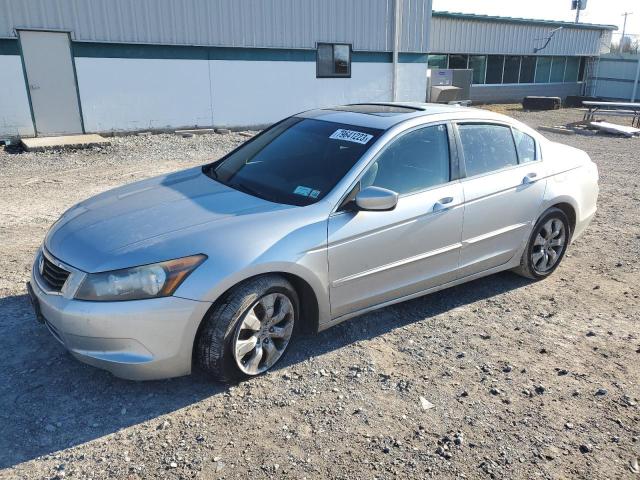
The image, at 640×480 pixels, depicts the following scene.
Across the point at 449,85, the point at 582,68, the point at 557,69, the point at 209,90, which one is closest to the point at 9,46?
the point at 209,90

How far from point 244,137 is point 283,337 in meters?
12.1

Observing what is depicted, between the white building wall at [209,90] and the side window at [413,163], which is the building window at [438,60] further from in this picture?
the side window at [413,163]

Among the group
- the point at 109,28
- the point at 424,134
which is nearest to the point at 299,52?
the point at 109,28

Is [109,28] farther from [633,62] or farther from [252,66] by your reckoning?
[633,62]

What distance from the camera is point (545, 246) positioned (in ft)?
17.3

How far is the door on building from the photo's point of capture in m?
12.9

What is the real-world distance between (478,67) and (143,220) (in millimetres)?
25929

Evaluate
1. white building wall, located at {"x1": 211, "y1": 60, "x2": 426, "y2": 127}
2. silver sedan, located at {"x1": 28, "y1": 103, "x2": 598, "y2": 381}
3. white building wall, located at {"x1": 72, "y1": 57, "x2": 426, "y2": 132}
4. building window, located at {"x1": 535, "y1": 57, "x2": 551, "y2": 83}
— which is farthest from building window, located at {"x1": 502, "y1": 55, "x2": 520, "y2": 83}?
silver sedan, located at {"x1": 28, "y1": 103, "x2": 598, "y2": 381}

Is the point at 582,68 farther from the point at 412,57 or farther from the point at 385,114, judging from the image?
the point at 385,114

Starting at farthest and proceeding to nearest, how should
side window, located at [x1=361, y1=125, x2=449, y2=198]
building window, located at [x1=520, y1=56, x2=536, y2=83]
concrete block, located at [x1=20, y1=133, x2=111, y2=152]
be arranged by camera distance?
building window, located at [x1=520, y1=56, x2=536, y2=83] < concrete block, located at [x1=20, y1=133, x2=111, y2=152] < side window, located at [x1=361, y1=125, x2=449, y2=198]

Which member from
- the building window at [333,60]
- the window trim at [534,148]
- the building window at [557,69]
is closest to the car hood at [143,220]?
the window trim at [534,148]

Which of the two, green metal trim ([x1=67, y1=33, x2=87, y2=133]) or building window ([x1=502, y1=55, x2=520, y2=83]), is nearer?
green metal trim ([x1=67, y1=33, x2=87, y2=133])

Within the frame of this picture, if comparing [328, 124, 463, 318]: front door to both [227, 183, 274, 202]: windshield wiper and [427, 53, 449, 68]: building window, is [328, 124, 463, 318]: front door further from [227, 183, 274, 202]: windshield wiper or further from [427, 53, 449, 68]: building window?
[427, 53, 449, 68]: building window

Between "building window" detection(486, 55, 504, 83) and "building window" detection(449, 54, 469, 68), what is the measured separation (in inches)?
64.3
